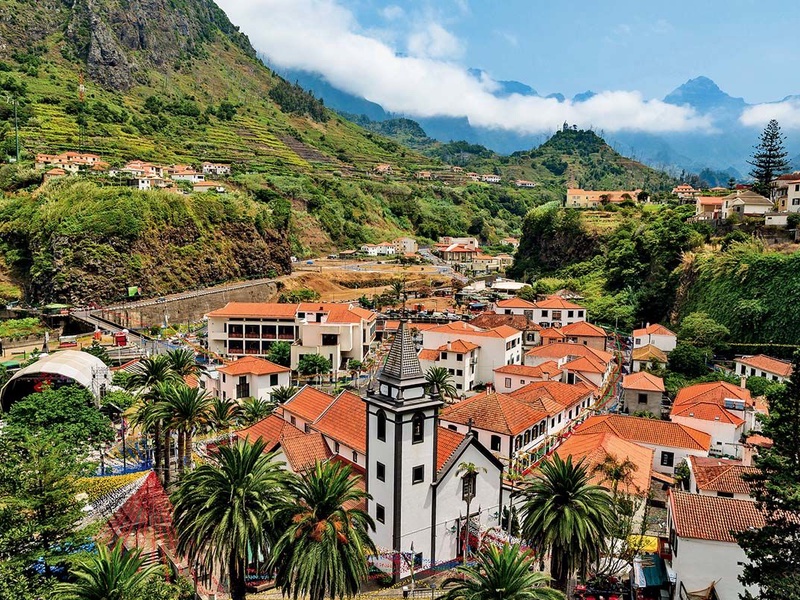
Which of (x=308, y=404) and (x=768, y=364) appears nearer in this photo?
(x=308, y=404)

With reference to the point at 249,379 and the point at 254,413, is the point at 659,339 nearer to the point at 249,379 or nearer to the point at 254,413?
the point at 249,379

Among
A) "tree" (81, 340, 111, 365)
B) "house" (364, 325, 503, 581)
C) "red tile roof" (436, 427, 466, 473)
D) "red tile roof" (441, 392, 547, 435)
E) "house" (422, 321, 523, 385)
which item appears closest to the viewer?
"house" (364, 325, 503, 581)

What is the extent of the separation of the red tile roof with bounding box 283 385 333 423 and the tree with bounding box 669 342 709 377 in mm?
33100

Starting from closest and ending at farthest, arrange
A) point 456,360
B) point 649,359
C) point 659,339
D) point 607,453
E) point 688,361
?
1. point 607,453
2. point 456,360
3. point 688,361
4. point 649,359
5. point 659,339

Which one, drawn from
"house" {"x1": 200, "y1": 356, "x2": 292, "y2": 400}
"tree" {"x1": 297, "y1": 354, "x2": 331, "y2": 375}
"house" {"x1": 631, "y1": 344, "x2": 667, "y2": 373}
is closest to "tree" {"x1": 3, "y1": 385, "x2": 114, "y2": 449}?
"house" {"x1": 200, "y1": 356, "x2": 292, "y2": 400}

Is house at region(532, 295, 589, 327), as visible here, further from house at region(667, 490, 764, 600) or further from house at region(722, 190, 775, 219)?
house at region(667, 490, 764, 600)

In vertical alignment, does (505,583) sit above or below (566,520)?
above

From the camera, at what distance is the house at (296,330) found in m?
57.0

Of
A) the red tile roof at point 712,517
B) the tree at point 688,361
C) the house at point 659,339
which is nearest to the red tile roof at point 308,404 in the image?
the red tile roof at point 712,517

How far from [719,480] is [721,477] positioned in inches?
9.2

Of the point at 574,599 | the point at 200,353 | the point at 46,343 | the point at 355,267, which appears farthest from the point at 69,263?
the point at 574,599

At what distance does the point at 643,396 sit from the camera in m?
43.3

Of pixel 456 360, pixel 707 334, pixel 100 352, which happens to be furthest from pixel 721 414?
pixel 100 352

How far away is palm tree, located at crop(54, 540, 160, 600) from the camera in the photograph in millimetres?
13812
